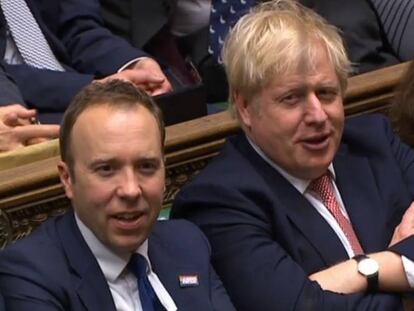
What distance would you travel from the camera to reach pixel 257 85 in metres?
2.34

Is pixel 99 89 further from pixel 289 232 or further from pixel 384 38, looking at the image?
pixel 384 38

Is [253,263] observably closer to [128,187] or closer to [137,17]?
[128,187]

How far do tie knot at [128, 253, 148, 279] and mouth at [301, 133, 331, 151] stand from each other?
0.44m

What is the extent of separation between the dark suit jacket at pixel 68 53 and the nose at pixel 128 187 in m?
0.98

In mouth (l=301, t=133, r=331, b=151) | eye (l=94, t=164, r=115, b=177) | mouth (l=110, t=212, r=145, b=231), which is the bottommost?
mouth (l=301, t=133, r=331, b=151)

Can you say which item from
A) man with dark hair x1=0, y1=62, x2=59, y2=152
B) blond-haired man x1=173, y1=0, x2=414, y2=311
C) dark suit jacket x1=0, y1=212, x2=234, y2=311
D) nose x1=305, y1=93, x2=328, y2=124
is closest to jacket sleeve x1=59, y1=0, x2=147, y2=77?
man with dark hair x1=0, y1=62, x2=59, y2=152

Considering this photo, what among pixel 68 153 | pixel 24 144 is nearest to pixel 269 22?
pixel 68 153

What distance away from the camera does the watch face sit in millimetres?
2281

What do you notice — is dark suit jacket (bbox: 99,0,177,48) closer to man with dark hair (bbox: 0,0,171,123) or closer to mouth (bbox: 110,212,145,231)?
man with dark hair (bbox: 0,0,171,123)

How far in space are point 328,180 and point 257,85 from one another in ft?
0.89

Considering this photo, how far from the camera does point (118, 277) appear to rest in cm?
211

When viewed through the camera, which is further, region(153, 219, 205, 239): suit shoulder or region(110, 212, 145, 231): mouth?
region(153, 219, 205, 239): suit shoulder

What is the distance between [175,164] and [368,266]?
0.61 meters

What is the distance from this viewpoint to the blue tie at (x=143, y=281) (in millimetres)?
2107
